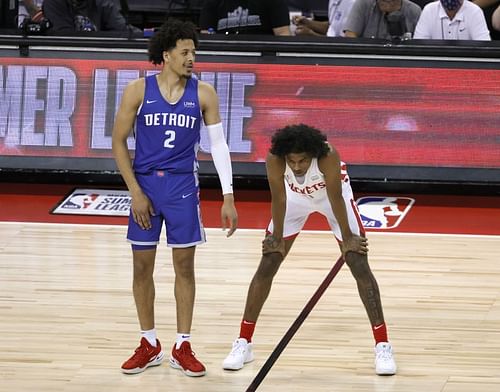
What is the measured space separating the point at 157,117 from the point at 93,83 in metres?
4.47

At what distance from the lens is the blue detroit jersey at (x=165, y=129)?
22.5 ft

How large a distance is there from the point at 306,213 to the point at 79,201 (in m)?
4.37

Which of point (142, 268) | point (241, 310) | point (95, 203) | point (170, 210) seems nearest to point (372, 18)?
point (95, 203)

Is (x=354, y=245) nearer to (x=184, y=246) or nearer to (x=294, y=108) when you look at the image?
(x=184, y=246)

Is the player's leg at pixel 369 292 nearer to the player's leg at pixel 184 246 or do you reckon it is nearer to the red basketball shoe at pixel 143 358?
the player's leg at pixel 184 246

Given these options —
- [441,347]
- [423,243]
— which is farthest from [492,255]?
[441,347]

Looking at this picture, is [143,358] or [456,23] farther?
[456,23]

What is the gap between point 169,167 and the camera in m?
6.89

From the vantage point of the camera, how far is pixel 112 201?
1102 cm

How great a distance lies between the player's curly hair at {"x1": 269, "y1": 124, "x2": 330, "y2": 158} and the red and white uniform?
0.74 ft

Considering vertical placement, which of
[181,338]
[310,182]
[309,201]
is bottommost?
[181,338]

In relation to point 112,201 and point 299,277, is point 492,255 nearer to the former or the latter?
point 299,277

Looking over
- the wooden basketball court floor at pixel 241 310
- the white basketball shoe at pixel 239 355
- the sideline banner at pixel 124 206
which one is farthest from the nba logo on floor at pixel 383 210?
the white basketball shoe at pixel 239 355

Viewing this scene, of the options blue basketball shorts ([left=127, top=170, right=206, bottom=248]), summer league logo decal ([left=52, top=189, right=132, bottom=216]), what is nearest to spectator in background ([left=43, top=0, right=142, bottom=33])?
summer league logo decal ([left=52, top=189, right=132, bottom=216])
